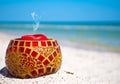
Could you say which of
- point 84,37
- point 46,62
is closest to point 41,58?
point 46,62

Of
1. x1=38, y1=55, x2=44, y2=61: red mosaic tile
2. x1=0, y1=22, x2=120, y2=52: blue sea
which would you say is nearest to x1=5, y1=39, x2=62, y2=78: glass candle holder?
x1=38, y1=55, x2=44, y2=61: red mosaic tile

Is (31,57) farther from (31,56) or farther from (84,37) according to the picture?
(84,37)

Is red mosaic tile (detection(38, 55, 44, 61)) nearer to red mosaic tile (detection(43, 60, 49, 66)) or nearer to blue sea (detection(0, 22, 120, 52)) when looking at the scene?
red mosaic tile (detection(43, 60, 49, 66))

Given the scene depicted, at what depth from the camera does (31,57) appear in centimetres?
483

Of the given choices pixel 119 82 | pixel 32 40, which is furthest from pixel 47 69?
pixel 119 82

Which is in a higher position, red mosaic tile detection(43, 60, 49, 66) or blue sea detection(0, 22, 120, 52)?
red mosaic tile detection(43, 60, 49, 66)

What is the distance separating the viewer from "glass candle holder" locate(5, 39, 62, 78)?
484 centimetres

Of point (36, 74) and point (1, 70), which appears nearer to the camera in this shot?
point (36, 74)

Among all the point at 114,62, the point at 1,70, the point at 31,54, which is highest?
the point at 31,54

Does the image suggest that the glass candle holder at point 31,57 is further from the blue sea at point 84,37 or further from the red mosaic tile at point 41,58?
the blue sea at point 84,37

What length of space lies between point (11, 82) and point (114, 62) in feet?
21.4

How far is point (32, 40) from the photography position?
16.2 ft

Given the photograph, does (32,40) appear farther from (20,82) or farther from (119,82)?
(119,82)

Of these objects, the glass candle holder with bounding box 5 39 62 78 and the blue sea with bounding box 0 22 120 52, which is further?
the blue sea with bounding box 0 22 120 52
